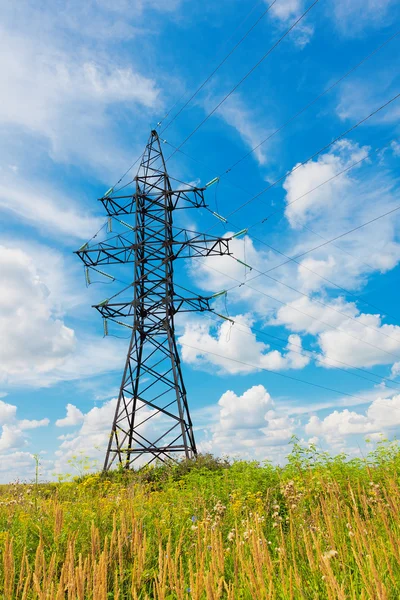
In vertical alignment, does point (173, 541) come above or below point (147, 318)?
below

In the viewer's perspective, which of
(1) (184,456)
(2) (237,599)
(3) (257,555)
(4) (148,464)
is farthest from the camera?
(1) (184,456)

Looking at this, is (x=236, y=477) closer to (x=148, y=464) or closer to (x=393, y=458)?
(x=393, y=458)

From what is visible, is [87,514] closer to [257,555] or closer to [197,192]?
[257,555]

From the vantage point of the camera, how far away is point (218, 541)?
2533 millimetres

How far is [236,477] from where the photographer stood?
11.6 metres

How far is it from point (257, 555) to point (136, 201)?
1975cm

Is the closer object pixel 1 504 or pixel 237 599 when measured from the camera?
pixel 237 599

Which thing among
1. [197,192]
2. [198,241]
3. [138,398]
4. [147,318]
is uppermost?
[197,192]

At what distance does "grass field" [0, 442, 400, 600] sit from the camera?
7.25 ft

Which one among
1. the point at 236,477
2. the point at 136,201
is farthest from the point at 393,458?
the point at 136,201

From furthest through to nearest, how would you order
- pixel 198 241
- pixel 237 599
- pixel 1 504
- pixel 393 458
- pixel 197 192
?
1. pixel 197 192
2. pixel 198 241
3. pixel 393 458
4. pixel 1 504
5. pixel 237 599

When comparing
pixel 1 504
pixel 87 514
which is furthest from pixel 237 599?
pixel 1 504

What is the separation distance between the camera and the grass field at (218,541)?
221 cm

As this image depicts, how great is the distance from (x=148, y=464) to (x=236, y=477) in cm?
539
